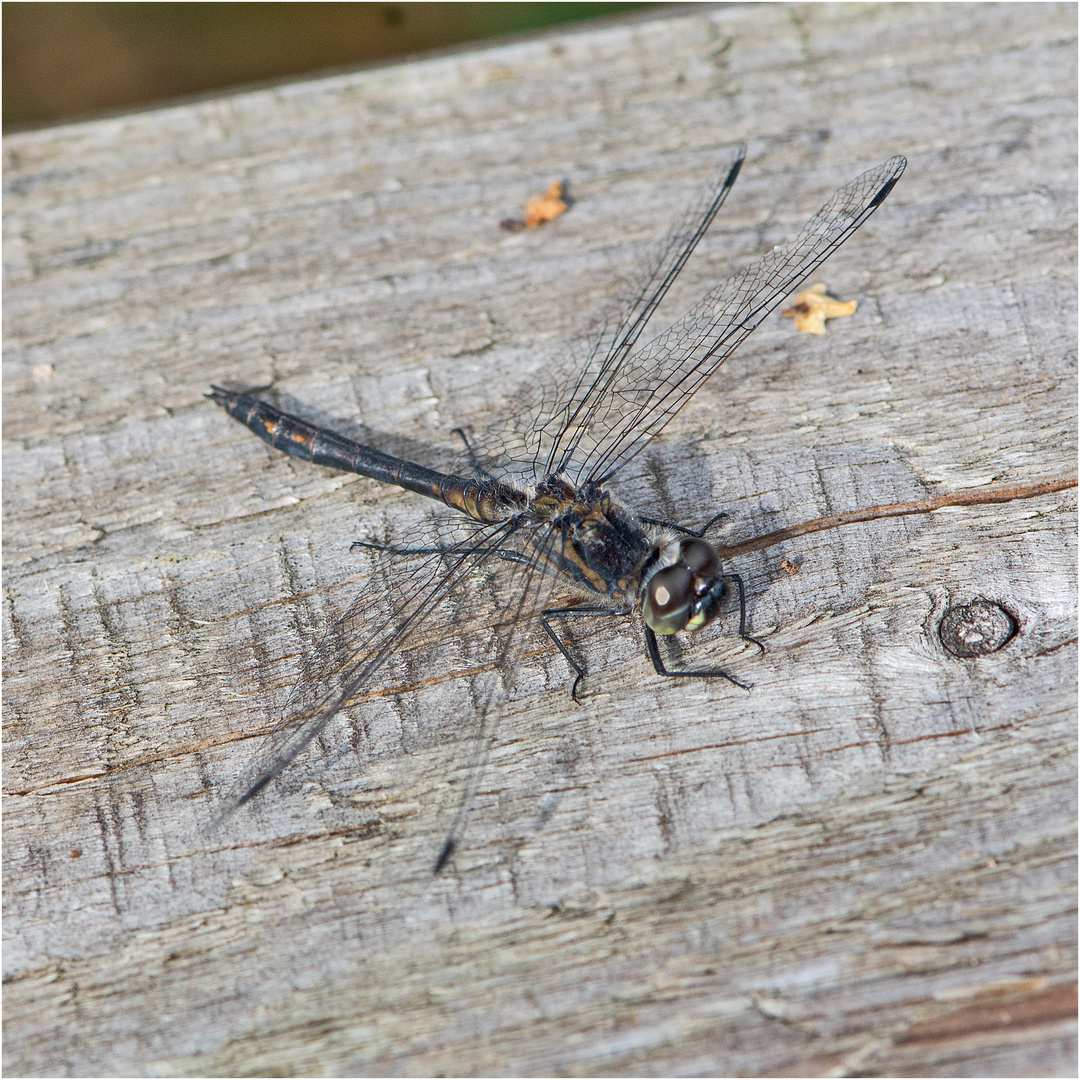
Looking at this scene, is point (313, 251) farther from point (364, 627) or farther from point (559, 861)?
point (559, 861)

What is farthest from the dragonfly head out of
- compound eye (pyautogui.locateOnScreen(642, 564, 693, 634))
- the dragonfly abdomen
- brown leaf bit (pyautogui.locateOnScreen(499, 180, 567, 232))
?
brown leaf bit (pyautogui.locateOnScreen(499, 180, 567, 232))

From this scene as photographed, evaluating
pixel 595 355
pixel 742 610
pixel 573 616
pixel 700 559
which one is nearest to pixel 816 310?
pixel 595 355

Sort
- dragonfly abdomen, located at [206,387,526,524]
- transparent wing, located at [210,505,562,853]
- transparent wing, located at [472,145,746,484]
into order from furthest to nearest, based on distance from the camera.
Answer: transparent wing, located at [472,145,746,484] → dragonfly abdomen, located at [206,387,526,524] → transparent wing, located at [210,505,562,853]

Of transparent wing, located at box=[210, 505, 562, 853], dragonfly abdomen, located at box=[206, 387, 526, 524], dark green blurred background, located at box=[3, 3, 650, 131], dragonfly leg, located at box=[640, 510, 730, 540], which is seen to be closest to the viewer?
transparent wing, located at box=[210, 505, 562, 853]

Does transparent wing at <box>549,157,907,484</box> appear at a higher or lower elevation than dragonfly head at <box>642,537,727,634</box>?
higher

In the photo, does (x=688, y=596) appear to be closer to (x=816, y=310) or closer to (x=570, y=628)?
(x=570, y=628)

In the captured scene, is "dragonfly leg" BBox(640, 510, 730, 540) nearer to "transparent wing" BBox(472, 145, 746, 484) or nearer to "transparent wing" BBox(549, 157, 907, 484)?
"transparent wing" BBox(549, 157, 907, 484)

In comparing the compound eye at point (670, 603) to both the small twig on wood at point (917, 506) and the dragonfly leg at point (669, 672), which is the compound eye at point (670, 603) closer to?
the dragonfly leg at point (669, 672)

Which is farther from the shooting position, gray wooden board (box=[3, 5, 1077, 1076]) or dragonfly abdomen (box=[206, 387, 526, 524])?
dragonfly abdomen (box=[206, 387, 526, 524])

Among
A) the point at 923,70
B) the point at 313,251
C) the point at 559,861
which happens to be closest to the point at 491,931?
the point at 559,861
